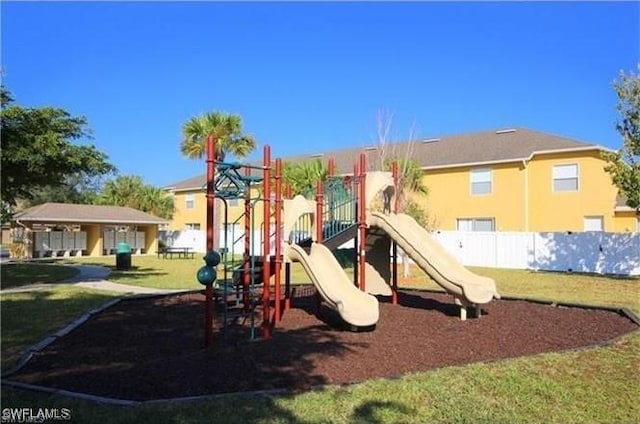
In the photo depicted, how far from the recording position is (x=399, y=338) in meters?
8.06

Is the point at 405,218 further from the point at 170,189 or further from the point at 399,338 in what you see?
the point at 170,189

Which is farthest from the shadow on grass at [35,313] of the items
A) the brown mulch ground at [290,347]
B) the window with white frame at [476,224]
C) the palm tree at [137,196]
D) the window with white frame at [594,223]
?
the palm tree at [137,196]

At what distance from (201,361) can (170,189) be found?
39.5m

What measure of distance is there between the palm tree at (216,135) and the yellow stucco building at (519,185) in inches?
245

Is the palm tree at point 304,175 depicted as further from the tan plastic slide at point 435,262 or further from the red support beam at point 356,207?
the tan plastic slide at point 435,262

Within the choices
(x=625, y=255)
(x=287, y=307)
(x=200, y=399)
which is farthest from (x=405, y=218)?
(x=625, y=255)

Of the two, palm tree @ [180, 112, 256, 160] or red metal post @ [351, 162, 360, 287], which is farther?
palm tree @ [180, 112, 256, 160]

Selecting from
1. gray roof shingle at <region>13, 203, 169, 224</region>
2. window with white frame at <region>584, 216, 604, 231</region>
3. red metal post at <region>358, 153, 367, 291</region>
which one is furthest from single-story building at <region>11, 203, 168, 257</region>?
red metal post at <region>358, 153, 367, 291</region>

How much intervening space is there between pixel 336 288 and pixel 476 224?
20013 millimetres

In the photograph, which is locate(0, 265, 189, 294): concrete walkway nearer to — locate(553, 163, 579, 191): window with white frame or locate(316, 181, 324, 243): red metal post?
locate(316, 181, 324, 243): red metal post

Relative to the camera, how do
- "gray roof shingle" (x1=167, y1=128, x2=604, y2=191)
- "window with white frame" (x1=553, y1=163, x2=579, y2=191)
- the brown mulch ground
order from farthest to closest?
"gray roof shingle" (x1=167, y1=128, x2=604, y2=191) < "window with white frame" (x1=553, y1=163, x2=579, y2=191) < the brown mulch ground

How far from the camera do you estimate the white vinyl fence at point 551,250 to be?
20625mm

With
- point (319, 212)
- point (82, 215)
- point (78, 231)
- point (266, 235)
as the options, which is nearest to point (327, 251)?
point (319, 212)

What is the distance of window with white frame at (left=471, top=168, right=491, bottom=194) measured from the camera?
88.2 feet
